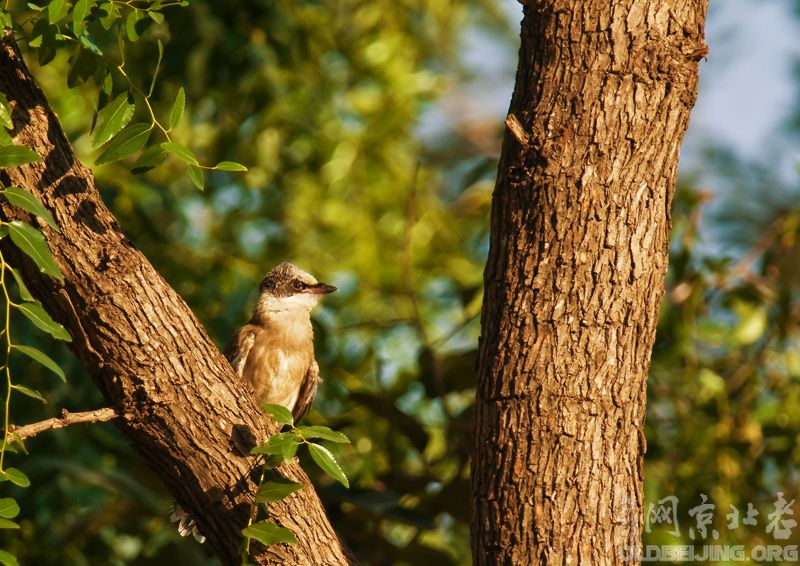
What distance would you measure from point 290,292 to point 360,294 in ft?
3.97

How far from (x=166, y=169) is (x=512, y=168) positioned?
14.1 ft

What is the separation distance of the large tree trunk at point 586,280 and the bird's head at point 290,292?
2.38 m

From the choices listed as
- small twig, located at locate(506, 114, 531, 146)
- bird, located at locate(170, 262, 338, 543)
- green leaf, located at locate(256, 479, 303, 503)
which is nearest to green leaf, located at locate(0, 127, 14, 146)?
green leaf, located at locate(256, 479, 303, 503)

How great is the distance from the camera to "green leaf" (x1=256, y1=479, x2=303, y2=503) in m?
2.74

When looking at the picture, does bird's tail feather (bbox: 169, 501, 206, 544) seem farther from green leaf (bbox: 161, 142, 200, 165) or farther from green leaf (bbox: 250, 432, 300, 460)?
green leaf (bbox: 161, 142, 200, 165)

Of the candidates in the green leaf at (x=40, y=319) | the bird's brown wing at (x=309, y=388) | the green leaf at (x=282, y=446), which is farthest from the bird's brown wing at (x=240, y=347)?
the green leaf at (x=40, y=319)

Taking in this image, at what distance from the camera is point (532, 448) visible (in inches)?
112

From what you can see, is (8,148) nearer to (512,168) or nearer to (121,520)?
Answer: (512,168)

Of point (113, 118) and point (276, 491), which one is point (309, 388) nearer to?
A: point (276, 491)

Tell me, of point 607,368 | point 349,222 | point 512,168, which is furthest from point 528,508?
point 349,222

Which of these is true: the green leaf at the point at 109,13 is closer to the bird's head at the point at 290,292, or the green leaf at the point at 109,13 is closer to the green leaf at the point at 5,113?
the green leaf at the point at 5,113

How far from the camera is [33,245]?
2.53 metres

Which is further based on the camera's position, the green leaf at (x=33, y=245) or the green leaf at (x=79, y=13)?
the green leaf at (x=79, y=13)

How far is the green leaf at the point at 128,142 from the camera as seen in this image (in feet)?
8.88
